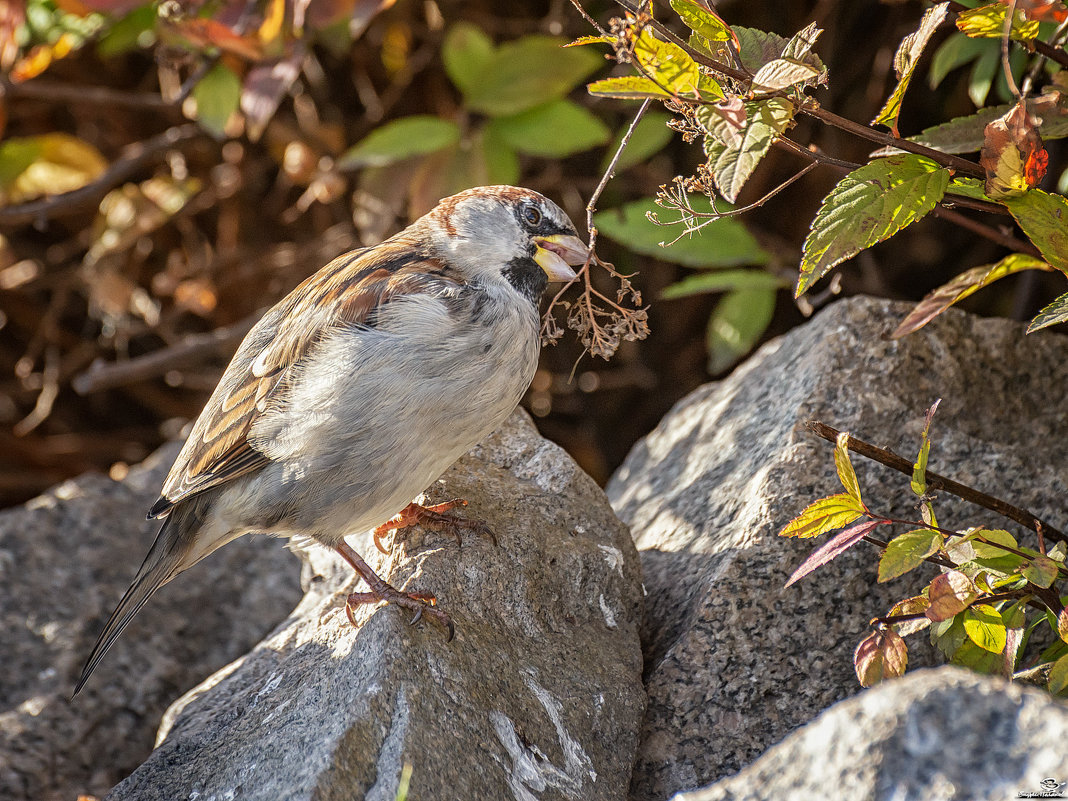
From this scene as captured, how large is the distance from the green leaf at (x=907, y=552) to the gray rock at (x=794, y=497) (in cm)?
42

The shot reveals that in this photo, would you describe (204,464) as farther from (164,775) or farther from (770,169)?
(770,169)

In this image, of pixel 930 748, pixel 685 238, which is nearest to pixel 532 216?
pixel 685 238

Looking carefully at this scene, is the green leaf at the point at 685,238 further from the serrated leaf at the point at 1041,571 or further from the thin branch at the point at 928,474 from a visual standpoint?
the serrated leaf at the point at 1041,571

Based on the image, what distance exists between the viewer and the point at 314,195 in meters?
3.52

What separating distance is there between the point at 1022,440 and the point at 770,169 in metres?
1.56

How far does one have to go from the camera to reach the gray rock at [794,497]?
1.84 metres

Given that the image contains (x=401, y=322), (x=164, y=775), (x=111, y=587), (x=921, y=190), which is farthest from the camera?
(x=111, y=587)

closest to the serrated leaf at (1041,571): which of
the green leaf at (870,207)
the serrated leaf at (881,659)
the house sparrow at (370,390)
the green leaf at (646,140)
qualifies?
the serrated leaf at (881,659)

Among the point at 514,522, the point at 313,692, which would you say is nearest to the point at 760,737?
the point at 514,522

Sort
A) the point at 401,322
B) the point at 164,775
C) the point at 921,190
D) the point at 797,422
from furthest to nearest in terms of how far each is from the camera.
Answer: the point at 797,422
the point at 401,322
the point at 164,775
the point at 921,190

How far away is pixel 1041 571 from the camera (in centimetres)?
146

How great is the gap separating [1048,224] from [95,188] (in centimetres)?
285

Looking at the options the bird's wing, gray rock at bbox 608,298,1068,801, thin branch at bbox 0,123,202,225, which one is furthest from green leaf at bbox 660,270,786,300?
thin branch at bbox 0,123,202,225

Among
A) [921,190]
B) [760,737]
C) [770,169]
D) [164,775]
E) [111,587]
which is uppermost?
[921,190]
